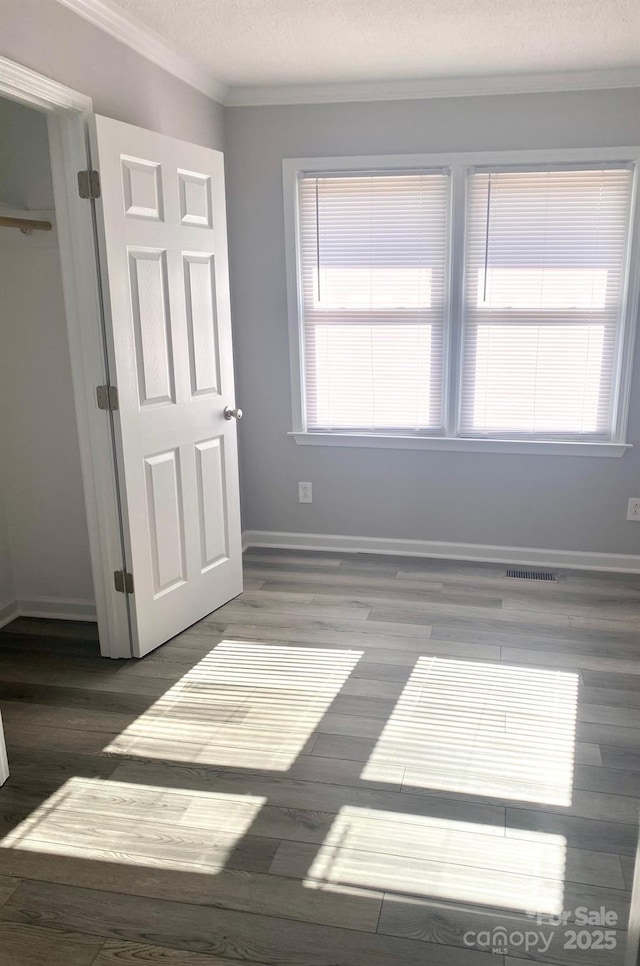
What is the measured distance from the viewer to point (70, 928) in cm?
178

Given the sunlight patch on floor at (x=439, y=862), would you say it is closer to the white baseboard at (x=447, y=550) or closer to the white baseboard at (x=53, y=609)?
the white baseboard at (x=53, y=609)

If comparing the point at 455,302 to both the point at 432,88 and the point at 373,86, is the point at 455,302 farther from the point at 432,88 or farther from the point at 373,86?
the point at 373,86

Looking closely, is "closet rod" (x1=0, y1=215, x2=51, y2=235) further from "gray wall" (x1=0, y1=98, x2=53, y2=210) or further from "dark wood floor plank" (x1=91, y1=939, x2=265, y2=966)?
"dark wood floor plank" (x1=91, y1=939, x2=265, y2=966)

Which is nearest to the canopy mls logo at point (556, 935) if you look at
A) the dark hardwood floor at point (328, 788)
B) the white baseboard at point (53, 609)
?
the dark hardwood floor at point (328, 788)

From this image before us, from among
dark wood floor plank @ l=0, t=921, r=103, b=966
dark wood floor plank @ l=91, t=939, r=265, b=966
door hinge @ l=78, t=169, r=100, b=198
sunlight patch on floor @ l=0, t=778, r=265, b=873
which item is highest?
door hinge @ l=78, t=169, r=100, b=198

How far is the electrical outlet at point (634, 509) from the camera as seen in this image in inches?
153

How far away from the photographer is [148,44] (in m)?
3.01

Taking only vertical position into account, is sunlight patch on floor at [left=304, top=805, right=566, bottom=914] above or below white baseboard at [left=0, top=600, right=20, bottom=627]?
below

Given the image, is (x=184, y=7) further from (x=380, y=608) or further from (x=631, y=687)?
(x=631, y=687)

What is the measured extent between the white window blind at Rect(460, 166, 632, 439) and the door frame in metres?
2.01

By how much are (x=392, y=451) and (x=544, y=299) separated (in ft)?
3.76

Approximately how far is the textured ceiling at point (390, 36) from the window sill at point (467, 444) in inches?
71.7

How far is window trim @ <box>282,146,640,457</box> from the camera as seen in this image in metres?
3.61

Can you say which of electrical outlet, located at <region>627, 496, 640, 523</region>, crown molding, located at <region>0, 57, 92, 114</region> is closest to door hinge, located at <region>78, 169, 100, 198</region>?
crown molding, located at <region>0, 57, 92, 114</region>
